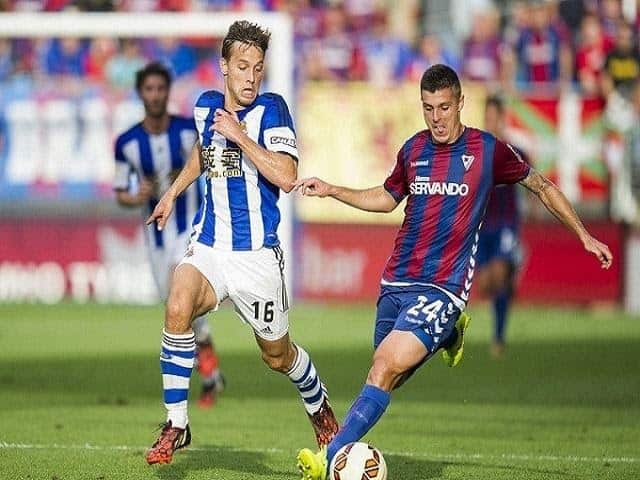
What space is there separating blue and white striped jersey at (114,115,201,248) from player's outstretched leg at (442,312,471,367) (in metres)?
Answer: 4.47

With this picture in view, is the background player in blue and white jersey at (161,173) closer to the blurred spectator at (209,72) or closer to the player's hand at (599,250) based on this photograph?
the player's hand at (599,250)

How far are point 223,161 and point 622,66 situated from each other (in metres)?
14.9

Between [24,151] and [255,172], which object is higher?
[255,172]

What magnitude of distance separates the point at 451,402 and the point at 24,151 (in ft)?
35.5

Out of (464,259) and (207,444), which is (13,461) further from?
(464,259)

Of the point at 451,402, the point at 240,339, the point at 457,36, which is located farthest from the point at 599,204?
the point at 451,402

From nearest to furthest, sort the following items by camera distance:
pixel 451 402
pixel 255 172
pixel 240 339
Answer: pixel 255 172 → pixel 451 402 → pixel 240 339

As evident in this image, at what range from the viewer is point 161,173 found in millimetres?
12867

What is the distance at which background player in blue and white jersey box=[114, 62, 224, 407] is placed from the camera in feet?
41.1

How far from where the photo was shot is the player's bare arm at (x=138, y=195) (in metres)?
12.4

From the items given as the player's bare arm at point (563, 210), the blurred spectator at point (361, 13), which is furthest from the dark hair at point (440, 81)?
the blurred spectator at point (361, 13)

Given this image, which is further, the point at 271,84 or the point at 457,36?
the point at 457,36

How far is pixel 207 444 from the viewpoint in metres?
10.2

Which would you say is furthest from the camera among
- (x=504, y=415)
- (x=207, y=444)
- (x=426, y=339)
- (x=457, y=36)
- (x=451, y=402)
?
(x=457, y=36)
